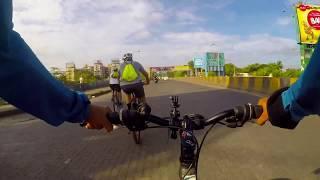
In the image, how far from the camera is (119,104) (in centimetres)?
1354

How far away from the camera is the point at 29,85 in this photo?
2080 millimetres

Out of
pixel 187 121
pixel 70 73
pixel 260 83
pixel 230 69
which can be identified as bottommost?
pixel 230 69

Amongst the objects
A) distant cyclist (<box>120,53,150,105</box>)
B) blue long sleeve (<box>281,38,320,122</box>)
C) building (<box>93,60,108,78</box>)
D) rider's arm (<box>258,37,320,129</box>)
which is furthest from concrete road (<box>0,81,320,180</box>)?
building (<box>93,60,108,78</box>)

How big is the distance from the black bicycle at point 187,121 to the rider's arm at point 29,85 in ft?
0.79

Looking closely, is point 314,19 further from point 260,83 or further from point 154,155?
point 154,155

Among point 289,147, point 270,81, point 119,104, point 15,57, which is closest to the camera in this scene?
point 15,57

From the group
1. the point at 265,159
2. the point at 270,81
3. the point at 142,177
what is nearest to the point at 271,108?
the point at 142,177

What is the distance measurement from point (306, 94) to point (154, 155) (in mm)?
6056

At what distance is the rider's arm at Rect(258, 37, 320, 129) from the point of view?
6.69 ft

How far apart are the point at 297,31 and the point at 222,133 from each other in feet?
88.0

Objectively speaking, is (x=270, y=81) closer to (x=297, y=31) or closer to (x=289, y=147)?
(x=297, y=31)

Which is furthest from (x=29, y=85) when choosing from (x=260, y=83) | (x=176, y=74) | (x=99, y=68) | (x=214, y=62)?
(x=99, y=68)

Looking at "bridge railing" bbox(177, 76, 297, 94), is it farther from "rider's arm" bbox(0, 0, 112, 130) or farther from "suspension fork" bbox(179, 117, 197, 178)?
"rider's arm" bbox(0, 0, 112, 130)

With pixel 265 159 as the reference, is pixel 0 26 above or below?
above
